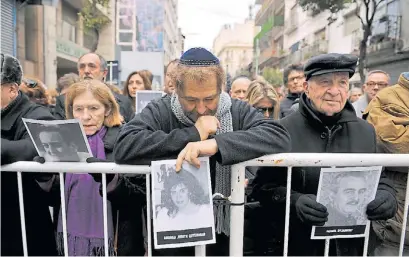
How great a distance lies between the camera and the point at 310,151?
1.80m

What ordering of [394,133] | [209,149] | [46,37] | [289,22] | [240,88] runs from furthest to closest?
[46,37] → [289,22] → [240,88] → [394,133] → [209,149]

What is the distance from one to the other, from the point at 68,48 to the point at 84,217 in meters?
20.4

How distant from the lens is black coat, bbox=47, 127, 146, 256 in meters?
1.72

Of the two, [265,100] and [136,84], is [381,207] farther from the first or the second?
[136,84]

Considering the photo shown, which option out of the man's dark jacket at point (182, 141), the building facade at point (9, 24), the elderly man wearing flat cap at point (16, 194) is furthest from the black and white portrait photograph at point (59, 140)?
the building facade at point (9, 24)

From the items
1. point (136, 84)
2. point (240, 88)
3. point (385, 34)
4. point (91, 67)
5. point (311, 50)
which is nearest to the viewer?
point (91, 67)

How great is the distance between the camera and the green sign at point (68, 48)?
1933cm

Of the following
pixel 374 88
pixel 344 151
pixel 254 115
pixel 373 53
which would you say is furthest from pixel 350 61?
pixel 373 53

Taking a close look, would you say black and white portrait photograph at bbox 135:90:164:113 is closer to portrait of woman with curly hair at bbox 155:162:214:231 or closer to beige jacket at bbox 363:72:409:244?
beige jacket at bbox 363:72:409:244

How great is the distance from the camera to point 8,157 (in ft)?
5.41

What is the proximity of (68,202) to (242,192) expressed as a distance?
33.1 inches

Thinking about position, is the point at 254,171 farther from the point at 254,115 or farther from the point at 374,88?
the point at 374,88

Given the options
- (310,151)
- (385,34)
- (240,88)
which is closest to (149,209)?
(310,151)

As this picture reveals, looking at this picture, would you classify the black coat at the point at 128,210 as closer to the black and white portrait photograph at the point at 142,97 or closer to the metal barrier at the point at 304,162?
the metal barrier at the point at 304,162
